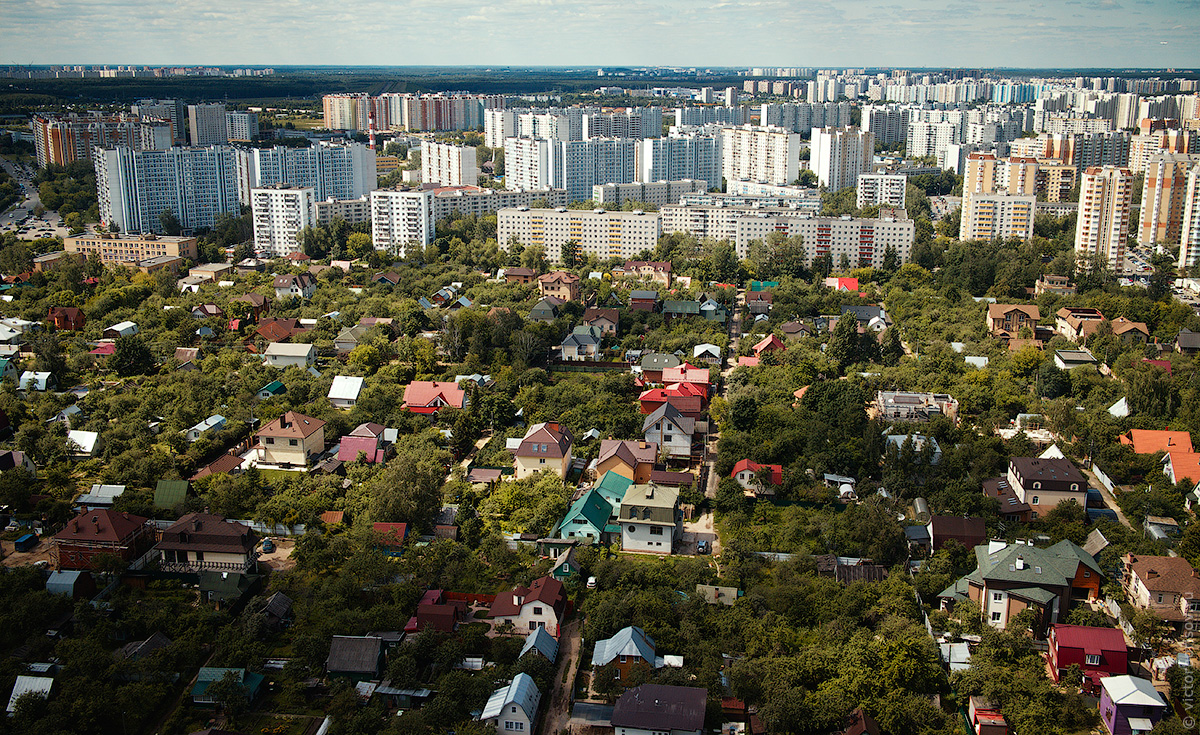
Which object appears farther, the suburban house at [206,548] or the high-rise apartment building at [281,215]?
the high-rise apartment building at [281,215]

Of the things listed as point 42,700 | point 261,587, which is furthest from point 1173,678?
point 42,700

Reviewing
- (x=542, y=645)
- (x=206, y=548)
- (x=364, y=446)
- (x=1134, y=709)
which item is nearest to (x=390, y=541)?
(x=206, y=548)

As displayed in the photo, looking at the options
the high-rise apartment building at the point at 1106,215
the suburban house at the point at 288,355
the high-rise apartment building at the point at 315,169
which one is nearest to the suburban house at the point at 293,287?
the suburban house at the point at 288,355

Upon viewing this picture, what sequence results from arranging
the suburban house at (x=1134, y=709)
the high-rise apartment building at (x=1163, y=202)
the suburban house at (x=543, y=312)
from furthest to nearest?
the high-rise apartment building at (x=1163, y=202)
the suburban house at (x=543, y=312)
the suburban house at (x=1134, y=709)

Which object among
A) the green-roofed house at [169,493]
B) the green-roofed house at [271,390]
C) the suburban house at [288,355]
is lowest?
the green-roofed house at [169,493]

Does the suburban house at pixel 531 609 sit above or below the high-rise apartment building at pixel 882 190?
below

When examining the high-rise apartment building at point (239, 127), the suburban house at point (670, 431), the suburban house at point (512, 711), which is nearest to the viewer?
the suburban house at point (512, 711)

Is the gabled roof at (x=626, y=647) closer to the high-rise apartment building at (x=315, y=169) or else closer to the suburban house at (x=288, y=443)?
the suburban house at (x=288, y=443)
